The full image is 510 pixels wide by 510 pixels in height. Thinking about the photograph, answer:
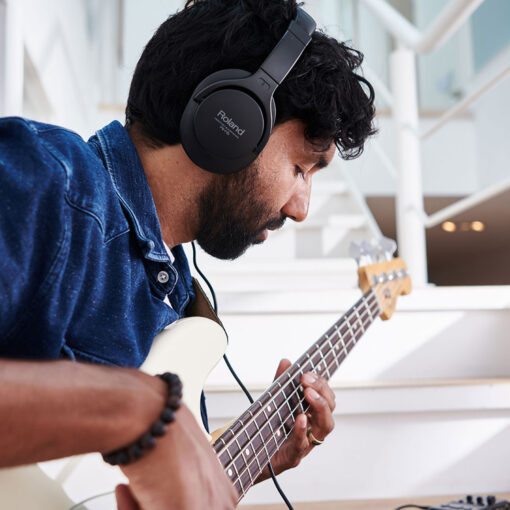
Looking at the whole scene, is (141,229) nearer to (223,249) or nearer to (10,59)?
(223,249)

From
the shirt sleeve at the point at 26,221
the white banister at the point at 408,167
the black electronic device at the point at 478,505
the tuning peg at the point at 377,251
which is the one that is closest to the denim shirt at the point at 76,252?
the shirt sleeve at the point at 26,221

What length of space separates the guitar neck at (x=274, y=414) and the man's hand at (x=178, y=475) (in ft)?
0.58

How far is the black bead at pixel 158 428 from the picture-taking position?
1.20 ft

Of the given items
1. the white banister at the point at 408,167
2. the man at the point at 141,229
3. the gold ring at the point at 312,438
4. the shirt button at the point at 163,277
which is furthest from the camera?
the white banister at the point at 408,167

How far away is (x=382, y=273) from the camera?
1.19 meters

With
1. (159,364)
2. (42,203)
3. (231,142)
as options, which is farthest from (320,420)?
(42,203)

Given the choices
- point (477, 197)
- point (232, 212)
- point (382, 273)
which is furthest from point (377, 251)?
point (232, 212)

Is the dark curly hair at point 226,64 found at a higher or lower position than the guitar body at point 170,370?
higher

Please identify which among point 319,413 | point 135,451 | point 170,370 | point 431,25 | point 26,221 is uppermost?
point 431,25

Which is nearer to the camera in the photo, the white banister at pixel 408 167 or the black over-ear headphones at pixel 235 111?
the black over-ear headphones at pixel 235 111

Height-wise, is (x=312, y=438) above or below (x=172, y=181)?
below

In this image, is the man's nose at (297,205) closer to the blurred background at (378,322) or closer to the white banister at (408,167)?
the blurred background at (378,322)

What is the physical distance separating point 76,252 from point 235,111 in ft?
0.91

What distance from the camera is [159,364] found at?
0.61 metres
